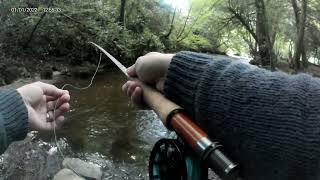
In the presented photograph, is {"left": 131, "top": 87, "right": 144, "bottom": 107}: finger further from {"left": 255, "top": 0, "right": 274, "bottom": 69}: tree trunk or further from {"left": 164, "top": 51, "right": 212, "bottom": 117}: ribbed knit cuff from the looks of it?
{"left": 255, "top": 0, "right": 274, "bottom": 69}: tree trunk

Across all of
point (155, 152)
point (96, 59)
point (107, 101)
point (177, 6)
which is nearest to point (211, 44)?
point (177, 6)

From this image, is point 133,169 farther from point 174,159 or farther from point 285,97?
point 285,97

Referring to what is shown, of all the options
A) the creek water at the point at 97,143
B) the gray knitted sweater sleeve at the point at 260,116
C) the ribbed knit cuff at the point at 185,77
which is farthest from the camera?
the creek water at the point at 97,143

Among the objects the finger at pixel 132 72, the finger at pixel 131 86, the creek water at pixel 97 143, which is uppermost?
the finger at pixel 132 72

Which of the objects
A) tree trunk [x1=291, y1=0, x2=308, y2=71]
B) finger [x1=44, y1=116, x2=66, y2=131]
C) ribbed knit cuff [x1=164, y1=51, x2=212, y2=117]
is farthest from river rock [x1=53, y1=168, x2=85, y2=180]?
tree trunk [x1=291, y1=0, x2=308, y2=71]

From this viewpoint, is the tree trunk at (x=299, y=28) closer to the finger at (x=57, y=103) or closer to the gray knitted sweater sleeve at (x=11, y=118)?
the finger at (x=57, y=103)

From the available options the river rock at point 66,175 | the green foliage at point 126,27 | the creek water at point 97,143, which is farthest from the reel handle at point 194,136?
the green foliage at point 126,27

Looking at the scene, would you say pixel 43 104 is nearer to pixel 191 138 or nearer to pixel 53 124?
pixel 53 124
